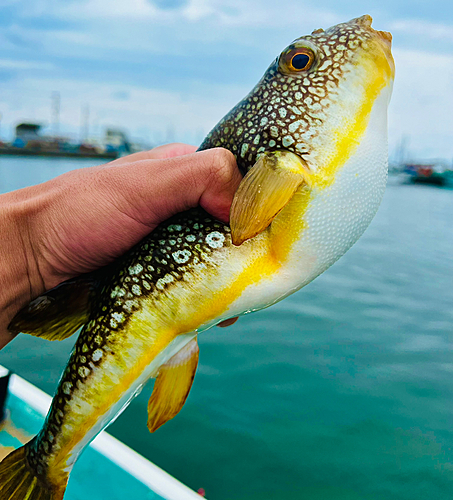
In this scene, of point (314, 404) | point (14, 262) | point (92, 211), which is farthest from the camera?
point (314, 404)

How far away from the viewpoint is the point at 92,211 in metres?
2.23

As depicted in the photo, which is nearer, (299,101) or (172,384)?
(299,101)

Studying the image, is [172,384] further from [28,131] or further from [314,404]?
[28,131]

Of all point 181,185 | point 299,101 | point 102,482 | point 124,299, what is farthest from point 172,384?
point 102,482

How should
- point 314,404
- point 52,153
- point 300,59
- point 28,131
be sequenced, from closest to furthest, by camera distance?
1. point 300,59
2. point 314,404
3. point 52,153
4. point 28,131

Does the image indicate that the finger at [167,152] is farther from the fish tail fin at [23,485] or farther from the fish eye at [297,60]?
the fish tail fin at [23,485]

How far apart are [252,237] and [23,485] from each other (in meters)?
1.59

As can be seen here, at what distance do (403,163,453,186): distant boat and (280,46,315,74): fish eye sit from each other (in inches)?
2842

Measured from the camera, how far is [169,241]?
195cm

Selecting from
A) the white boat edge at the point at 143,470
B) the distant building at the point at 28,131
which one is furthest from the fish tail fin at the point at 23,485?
the distant building at the point at 28,131

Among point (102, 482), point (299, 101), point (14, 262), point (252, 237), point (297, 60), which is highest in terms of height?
point (297, 60)

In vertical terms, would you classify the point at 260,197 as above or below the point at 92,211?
above

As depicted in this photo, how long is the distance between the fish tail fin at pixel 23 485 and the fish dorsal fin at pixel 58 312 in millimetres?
616

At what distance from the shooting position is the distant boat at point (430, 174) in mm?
67250
